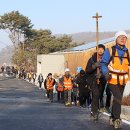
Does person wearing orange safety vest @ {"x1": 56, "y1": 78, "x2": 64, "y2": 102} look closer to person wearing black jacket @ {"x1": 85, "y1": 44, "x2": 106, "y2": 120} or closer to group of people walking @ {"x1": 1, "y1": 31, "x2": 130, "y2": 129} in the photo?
group of people walking @ {"x1": 1, "y1": 31, "x2": 130, "y2": 129}

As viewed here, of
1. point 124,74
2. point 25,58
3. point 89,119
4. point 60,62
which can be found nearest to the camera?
point 124,74

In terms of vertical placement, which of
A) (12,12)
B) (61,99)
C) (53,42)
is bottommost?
(61,99)

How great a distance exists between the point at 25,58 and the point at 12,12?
49.3ft

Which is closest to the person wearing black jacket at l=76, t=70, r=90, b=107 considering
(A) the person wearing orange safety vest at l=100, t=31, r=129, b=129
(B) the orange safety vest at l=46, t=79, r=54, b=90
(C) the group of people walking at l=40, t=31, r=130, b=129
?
(B) the orange safety vest at l=46, t=79, r=54, b=90

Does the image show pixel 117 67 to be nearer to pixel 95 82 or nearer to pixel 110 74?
pixel 110 74

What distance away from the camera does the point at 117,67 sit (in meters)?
9.91

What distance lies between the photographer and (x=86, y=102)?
20547 mm

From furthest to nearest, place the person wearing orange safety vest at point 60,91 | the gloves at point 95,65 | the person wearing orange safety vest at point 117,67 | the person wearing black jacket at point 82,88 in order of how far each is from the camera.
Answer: the person wearing orange safety vest at point 60,91 < the person wearing black jacket at point 82,88 < the gloves at point 95,65 < the person wearing orange safety vest at point 117,67

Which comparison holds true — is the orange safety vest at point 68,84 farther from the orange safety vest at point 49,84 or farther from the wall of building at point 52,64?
the wall of building at point 52,64

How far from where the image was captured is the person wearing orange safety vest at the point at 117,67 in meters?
9.89

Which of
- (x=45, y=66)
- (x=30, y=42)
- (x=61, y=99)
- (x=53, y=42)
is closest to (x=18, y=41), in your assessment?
(x=30, y=42)

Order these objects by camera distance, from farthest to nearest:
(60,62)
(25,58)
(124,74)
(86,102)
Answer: (25,58)
(60,62)
(86,102)
(124,74)

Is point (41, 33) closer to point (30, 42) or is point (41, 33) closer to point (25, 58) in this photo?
point (30, 42)

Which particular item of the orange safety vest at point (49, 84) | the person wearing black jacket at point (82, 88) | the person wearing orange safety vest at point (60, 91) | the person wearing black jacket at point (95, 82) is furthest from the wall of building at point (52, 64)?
the person wearing black jacket at point (95, 82)
